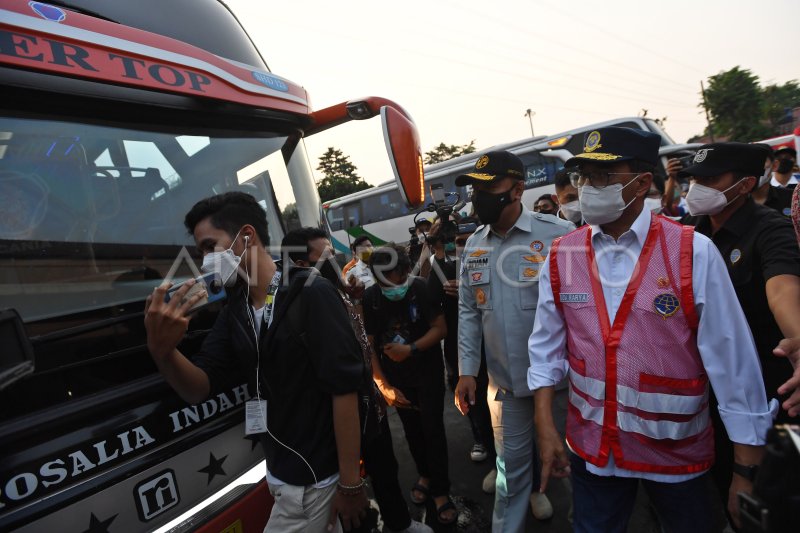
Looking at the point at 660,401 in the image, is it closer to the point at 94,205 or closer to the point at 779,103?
the point at 94,205

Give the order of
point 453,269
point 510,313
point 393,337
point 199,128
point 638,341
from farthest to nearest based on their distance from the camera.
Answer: point 453,269 < point 393,337 < point 510,313 < point 199,128 < point 638,341

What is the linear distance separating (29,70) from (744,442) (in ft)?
8.80

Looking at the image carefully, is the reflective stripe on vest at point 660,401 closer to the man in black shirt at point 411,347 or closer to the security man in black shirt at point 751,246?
the security man in black shirt at point 751,246

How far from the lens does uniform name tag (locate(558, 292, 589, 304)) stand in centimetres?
165

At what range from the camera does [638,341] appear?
1.51 meters

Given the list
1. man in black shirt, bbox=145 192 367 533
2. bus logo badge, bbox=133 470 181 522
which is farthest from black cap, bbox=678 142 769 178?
bus logo badge, bbox=133 470 181 522

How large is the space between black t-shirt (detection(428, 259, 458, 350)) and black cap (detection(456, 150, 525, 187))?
959 mm

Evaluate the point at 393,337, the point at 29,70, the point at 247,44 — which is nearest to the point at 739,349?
the point at 393,337

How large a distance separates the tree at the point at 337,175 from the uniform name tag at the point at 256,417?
36.6 meters

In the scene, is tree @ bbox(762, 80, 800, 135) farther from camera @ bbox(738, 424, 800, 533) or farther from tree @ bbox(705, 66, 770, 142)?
camera @ bbox(738, 424, 800, 533)

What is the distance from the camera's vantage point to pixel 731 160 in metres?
2.22

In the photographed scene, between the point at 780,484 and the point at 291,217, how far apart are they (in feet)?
7.69

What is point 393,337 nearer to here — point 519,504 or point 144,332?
point 519,504

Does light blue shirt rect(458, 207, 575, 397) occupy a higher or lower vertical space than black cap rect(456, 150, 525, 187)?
lower
